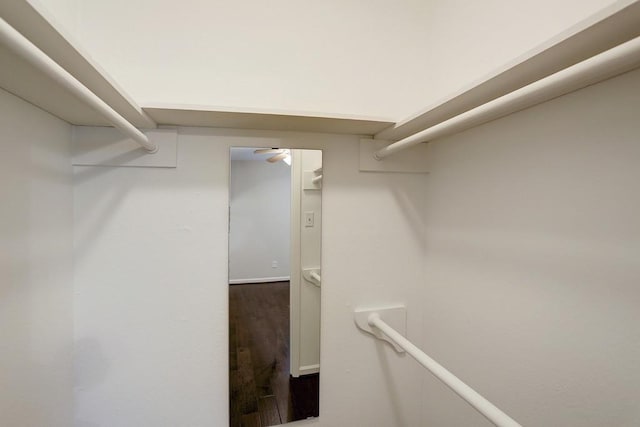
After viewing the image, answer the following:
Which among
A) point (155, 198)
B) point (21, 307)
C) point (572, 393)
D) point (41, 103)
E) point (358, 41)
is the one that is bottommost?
point (572, 393)

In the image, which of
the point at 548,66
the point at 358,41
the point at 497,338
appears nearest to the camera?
the point at 548,66

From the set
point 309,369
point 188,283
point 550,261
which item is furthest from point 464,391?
point 188,283

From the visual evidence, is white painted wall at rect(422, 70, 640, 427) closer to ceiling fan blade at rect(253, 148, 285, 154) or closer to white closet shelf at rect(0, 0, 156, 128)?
ceiling fan blade at rect(253, 148, 285, 154)

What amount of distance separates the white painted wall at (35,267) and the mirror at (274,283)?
1.51 feet

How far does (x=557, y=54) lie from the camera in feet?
1.47

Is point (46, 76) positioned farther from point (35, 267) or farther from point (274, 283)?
point (274, 283)

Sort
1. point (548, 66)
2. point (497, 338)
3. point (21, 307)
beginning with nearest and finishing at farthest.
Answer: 1. point (548, 66)
2. point (21, 307)
3. point (497, 338)

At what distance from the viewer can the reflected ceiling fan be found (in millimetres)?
933

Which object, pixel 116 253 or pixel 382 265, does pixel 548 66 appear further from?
pixel 116 253

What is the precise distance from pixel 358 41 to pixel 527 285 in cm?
99

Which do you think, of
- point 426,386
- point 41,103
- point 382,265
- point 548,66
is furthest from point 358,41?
Answer: point 426,386

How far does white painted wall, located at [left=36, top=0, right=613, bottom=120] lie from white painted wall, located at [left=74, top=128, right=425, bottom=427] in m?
0.17

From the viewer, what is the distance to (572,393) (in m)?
0.57

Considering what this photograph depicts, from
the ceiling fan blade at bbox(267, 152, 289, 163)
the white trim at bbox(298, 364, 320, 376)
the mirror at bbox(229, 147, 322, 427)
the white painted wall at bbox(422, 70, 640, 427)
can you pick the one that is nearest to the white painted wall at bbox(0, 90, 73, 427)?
the mirror at bbox(229, 147, 322, 427)
